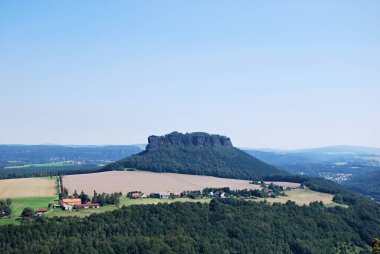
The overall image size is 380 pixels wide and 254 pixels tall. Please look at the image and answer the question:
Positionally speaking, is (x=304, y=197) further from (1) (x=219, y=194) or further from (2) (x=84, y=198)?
(2) (x=84, y=198)

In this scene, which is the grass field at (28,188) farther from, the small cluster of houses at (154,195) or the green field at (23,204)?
the small cluster of houses at (154,195)

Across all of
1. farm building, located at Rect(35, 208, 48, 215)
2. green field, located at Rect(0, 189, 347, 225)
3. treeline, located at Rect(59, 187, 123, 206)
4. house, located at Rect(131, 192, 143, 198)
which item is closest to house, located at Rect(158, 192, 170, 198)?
green field, located at Rect(0, 189, 347, 225)

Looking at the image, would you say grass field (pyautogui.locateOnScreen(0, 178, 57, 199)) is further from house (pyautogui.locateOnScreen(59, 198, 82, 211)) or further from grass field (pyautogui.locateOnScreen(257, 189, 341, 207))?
grass field (pyautogui.locateOnScreen(257, 189, 341, 207))

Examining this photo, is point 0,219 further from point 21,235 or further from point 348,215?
point 348,215

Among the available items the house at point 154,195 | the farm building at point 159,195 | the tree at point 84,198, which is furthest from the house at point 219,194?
the tree at point 84,198

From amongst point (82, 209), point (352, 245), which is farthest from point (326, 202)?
point (82, 209)

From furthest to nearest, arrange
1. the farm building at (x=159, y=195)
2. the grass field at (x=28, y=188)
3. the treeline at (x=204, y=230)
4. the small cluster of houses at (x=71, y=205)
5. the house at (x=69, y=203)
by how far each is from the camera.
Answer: the farm building at (x=159, y=195) → the grass field at (x=28, y=188) → the house at (x=69, y=203) → the small cluster of houses at (x=71, y=205) → the treeline at (x=204, y=230)

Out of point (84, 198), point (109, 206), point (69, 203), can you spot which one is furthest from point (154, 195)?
point (69, 203)
